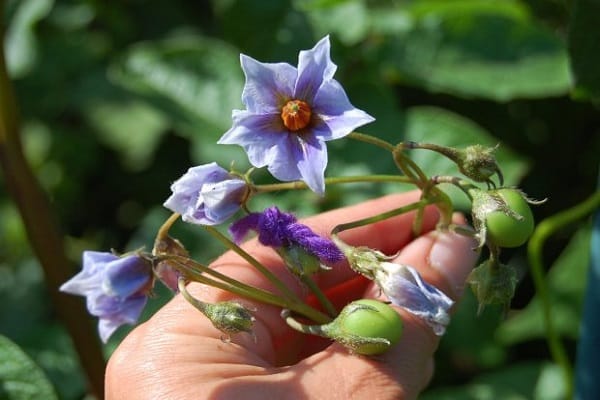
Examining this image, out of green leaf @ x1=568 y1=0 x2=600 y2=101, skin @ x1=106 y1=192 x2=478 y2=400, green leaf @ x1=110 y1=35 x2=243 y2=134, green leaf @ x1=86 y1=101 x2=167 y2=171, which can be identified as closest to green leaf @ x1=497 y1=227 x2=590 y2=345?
green leaf @ x1=568 y1=0 x2=600 y2=101

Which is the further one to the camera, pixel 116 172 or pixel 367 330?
pixel 116 172

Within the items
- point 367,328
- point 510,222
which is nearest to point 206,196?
point 367,328

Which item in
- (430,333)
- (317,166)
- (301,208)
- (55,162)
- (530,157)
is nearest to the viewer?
(317,166)

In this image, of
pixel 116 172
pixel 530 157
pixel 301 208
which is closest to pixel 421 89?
pixel 530 157

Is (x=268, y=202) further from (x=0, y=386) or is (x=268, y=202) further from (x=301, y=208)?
(x=0, y=386)

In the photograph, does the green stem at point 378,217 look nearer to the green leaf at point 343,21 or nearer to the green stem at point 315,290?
the green stem at point 315,290

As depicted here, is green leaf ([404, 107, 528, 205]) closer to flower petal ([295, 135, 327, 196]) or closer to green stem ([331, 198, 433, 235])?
green stem ([331, 198, 433, 235])

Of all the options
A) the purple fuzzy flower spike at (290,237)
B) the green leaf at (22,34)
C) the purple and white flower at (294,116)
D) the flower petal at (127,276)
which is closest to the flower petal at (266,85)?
the purple and white flower at (294,116)
